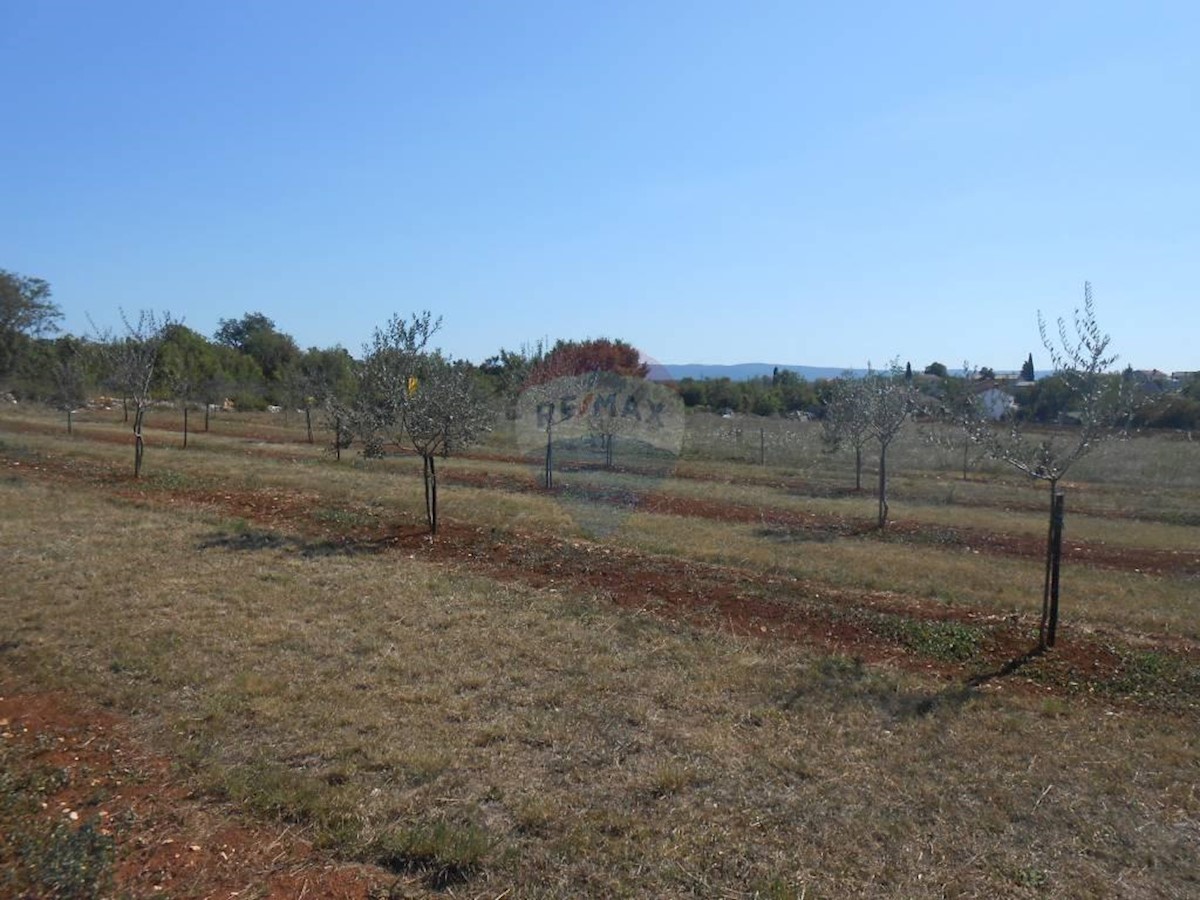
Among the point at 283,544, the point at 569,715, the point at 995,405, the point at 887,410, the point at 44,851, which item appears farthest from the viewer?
the point at 995,405

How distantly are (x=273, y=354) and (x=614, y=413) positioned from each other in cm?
5150

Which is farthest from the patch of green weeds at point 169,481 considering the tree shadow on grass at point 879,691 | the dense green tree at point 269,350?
the dense green tree at point 269,350

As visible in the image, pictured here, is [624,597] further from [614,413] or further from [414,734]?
[614,413]

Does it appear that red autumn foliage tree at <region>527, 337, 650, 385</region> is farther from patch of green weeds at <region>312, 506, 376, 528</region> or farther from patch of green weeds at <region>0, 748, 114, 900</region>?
patch of green weeds at <region>0, 748, 114, 900</region>

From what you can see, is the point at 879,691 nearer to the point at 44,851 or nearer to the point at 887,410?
the point at 44,851

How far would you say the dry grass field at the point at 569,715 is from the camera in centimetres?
452

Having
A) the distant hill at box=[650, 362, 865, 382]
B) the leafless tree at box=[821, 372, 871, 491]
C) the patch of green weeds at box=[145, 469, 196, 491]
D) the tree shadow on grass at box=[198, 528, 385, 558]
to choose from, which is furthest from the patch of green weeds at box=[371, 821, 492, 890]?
the distant hill at box=[650, 362, 865, 382]

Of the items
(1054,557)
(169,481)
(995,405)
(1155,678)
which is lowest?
(1155,678)

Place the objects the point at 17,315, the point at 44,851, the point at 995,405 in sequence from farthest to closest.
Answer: the point at 17,315 < the point at 995,405 < the point at 44,851

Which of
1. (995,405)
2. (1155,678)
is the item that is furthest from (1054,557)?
(995,405)

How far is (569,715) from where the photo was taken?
21.3 ft

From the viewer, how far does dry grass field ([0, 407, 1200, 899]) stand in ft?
14.8

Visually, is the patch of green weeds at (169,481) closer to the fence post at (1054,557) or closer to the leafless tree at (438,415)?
the leafless tree at (438,415)

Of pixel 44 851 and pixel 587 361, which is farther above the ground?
pixel 587 361
